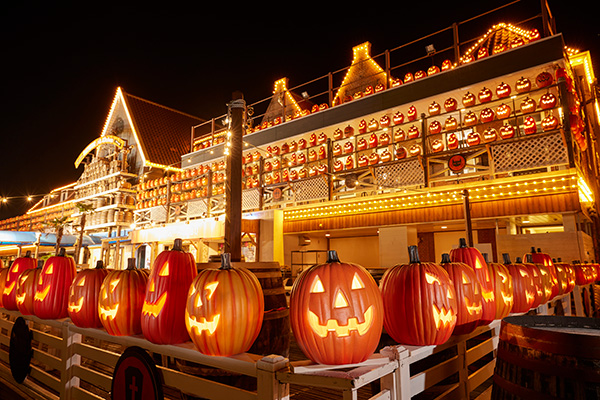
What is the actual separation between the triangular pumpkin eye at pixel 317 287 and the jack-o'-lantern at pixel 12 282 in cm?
356

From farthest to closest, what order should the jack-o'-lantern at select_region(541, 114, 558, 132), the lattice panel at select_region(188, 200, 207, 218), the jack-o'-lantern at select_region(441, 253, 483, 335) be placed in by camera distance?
1. the lattice panel at select_region(188, 200, 207, 218)
2. the jack-o'-lantern at select_region(541, 114, 558, 132)
3. the jack-o'-lantern at select_region(441, 253, 483, 335)

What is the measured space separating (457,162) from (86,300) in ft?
30.3

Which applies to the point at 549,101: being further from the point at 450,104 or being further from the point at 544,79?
the point at 450,104

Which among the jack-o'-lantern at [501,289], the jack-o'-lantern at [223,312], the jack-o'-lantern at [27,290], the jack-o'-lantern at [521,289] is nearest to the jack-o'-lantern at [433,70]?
the jack-o'-lantern at [521,289]

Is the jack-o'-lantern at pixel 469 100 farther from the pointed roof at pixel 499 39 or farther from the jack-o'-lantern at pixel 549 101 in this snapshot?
the jack-o'-lantern at pixel 549 101

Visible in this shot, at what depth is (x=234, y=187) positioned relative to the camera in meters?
3.20

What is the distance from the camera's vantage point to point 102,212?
24375 millimetres

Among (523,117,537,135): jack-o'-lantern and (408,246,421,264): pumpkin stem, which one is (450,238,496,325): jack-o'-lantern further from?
(523,117,537,135): jack-o'-lantern

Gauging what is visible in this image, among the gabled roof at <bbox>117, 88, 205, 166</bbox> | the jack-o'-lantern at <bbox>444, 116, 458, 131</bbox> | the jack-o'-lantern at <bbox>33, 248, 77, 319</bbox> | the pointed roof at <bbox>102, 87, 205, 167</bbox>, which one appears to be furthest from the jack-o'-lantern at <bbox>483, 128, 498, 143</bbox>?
the pointed roof at <bbox>102, 87, 205, 167</bbox>

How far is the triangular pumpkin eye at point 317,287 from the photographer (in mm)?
1731

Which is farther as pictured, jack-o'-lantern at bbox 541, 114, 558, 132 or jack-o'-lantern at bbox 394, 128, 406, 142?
jack-o'-lantern at bbox 394, 128, 406, 142

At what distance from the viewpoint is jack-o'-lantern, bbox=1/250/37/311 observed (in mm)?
3594

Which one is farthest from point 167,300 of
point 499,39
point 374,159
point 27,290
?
point 499,39

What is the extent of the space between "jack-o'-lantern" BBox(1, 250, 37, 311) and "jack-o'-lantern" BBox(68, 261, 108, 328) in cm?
149
